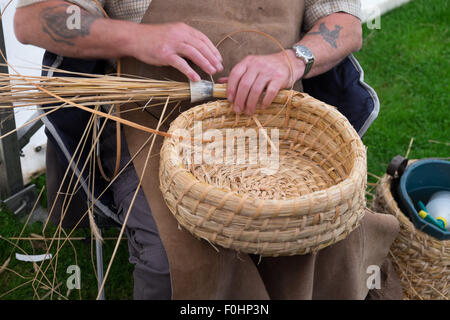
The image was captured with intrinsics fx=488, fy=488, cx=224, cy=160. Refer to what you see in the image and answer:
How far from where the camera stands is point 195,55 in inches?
54.3

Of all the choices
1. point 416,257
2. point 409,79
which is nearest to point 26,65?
point 416,257

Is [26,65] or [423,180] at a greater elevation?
[26,65]

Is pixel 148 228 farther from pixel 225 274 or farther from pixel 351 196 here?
pixel 351 196

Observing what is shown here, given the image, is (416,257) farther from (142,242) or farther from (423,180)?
(142,242)

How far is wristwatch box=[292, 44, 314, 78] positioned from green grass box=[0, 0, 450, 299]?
1254mm

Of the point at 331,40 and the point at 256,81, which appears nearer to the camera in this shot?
the point at 256,81

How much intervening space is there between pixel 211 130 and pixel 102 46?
1.35 feet

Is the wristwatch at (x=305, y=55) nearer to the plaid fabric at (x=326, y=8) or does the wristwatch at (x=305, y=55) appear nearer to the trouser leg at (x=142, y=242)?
the plaid fabric at (x=326, y=8)

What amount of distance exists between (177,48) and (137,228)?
52 centimetres

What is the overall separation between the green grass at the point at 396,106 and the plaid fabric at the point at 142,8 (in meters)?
1.16

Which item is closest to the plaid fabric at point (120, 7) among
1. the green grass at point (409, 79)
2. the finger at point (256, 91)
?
the finger at point (256, 91)

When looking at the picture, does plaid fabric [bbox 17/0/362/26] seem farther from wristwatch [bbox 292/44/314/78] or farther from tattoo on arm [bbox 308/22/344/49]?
wristwatch [bbox 292/44/314/78]

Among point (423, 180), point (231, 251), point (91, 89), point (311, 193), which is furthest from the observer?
point (423, 180)

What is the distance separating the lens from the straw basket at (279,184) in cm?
104
